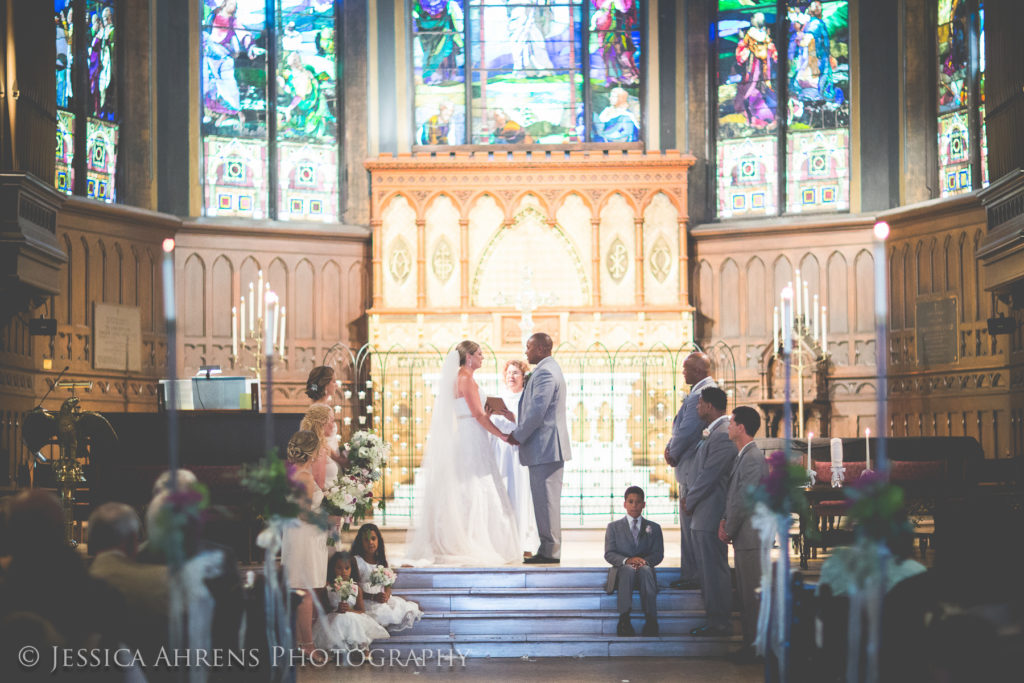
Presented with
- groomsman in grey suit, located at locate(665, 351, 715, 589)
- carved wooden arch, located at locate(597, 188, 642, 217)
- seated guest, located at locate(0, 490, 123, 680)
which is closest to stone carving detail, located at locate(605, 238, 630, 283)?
carved wooden arch, located at locate(597, 188, 642, 217)

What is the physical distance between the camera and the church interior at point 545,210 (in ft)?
44.7

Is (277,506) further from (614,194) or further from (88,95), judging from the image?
(614,194)

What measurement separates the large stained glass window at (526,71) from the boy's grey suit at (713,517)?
8950 mm

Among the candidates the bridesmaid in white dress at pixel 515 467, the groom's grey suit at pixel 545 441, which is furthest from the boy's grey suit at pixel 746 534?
the bridesmaid in white dress at pixel 515 467

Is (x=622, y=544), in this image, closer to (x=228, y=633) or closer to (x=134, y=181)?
(x=228, y=633)

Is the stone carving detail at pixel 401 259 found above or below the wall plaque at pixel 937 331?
above

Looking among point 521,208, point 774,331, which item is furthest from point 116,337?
point 774,331

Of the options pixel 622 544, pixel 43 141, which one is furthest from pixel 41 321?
pixel 622 544

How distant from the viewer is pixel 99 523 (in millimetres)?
4426

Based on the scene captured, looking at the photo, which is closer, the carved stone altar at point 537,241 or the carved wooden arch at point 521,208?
the carved stone altar at point 537,241

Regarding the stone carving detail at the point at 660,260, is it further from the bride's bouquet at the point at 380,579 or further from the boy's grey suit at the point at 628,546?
the bride's bouquet at the point at 380,579

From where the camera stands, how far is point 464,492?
8727 millimetres

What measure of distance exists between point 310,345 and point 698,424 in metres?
8.03

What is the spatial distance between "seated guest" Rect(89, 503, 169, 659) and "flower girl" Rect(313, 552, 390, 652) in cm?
285
